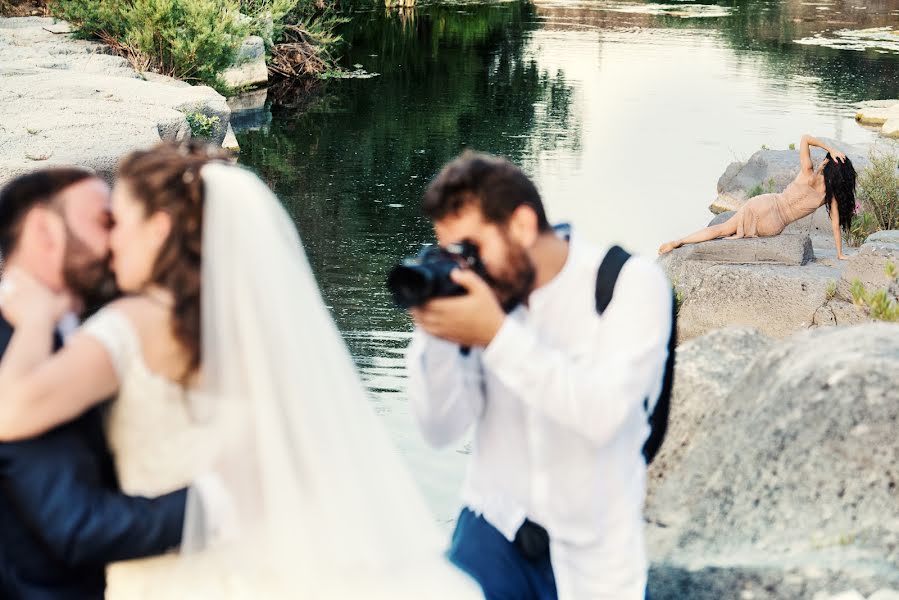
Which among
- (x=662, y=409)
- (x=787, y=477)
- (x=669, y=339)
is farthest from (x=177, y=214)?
(x=787, y=477)

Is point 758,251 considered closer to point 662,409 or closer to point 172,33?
point 662,409

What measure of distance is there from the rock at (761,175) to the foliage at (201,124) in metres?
7.14

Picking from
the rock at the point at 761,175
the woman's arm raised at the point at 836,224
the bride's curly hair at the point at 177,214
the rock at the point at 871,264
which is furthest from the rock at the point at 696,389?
the rock at the point at 761,175

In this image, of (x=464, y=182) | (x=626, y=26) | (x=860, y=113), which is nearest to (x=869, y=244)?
(x=464, y=182)

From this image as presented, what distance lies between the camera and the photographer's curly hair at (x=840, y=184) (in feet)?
34.4

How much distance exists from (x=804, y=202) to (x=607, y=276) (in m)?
8.75

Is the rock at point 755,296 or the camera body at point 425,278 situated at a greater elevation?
the camera body at point 425,278

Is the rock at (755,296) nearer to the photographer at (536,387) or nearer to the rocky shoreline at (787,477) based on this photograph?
the rocky shoreline at (787,477)

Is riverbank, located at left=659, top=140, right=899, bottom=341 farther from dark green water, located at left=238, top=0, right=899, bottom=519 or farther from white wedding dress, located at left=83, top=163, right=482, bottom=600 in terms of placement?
white wedding dress, located at left=83, top=163, right=482, bottom=600

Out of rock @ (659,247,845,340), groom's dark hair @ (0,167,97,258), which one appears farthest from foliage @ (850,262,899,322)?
groom's dark hair @ (0,167,97,258)

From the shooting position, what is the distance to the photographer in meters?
2.20

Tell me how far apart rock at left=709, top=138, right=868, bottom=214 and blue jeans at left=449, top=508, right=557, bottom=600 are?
11707 mm

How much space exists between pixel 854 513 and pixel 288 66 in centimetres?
2327

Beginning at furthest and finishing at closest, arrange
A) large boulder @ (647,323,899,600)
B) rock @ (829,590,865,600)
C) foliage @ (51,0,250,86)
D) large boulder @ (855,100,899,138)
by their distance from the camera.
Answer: large boulder @ (855,100,899,138)
foliage @ (51,0,250,86)
large boulder @ (647,323,899,600)
rock @ (829,590,865,600)
